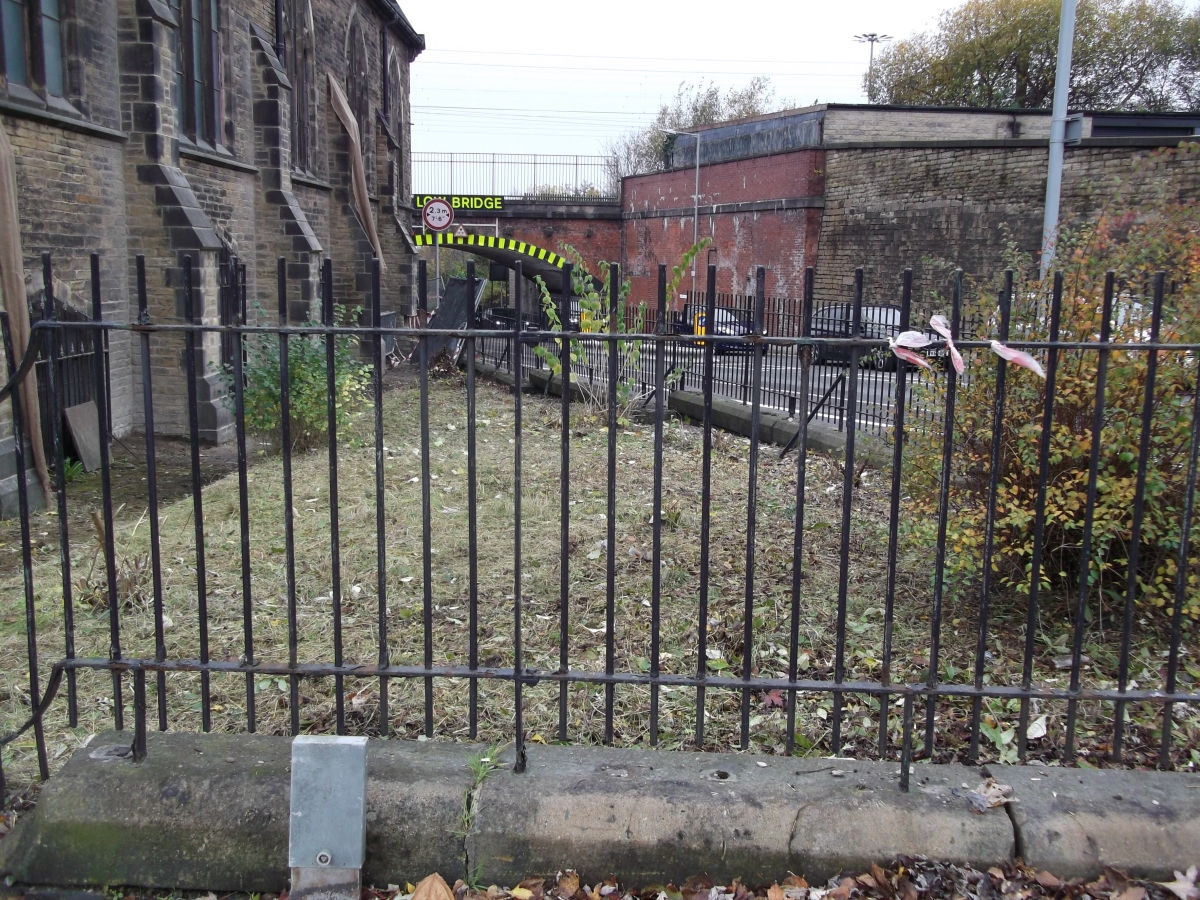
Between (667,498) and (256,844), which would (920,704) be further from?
(667,498)

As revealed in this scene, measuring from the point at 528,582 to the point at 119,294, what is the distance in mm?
7807

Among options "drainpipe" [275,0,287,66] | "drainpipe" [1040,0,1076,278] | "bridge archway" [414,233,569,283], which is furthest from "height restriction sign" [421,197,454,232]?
"drainpipe" [1040,0,1076,278]

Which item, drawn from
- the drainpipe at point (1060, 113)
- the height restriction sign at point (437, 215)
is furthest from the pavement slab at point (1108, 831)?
the height restriction sign at point (437, 215)

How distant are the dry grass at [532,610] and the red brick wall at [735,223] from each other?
64.4 feet

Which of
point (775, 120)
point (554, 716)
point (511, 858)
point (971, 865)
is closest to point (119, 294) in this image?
point (554, 716)

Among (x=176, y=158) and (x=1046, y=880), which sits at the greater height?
(x=176, y=158)

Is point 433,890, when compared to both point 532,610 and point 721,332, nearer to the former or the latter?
point 532,610

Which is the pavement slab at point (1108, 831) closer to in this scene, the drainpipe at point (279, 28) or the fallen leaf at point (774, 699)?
the fallen leaf at point (774, 699)

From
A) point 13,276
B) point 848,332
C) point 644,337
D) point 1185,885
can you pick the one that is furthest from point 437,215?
point 1185,885

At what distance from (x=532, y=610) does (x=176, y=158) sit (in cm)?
902

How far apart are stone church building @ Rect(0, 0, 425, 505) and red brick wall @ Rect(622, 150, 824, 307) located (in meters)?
10.5

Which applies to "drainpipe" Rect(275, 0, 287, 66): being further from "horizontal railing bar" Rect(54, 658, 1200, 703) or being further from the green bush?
"horizontal railing bar" Rect(54, 658, 1200, 703)

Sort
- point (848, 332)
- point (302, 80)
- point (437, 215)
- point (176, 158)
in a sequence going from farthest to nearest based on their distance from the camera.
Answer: point (437, 215), point (302, 80), point (176, 158), point (848, 332)

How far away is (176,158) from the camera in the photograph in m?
11.2
